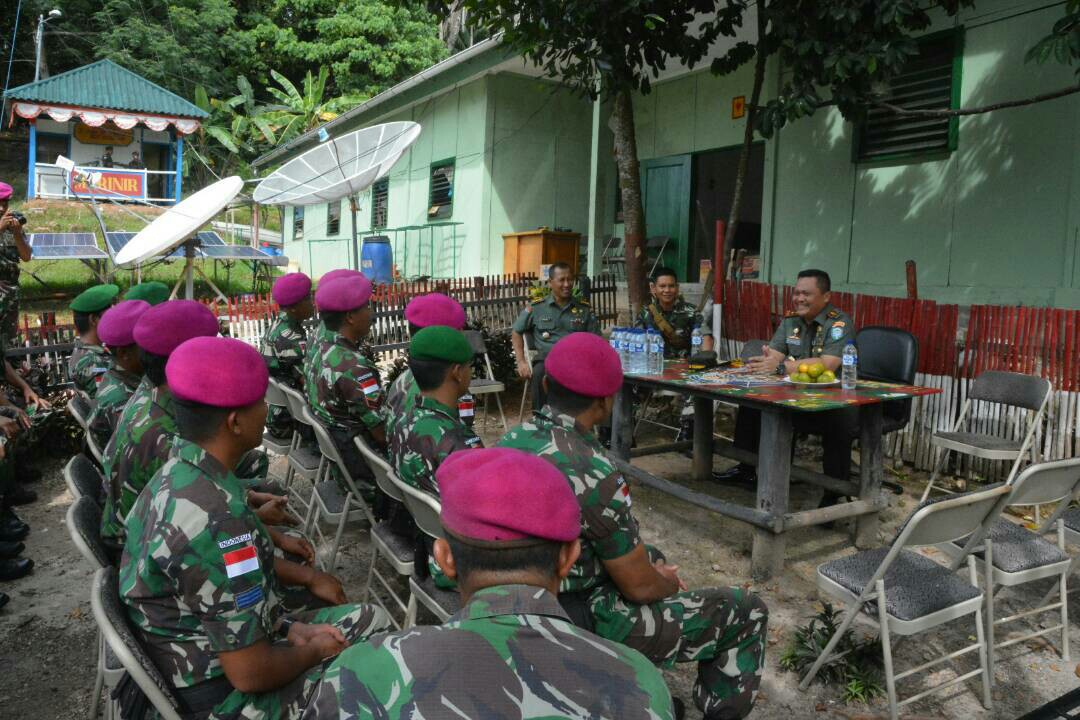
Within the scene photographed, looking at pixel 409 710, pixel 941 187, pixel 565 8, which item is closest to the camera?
pixel 409 710

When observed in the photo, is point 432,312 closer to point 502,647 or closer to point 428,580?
point 428,580

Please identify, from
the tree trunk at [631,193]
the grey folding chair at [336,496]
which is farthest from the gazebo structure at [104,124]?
the grey folding chair at [336,496]

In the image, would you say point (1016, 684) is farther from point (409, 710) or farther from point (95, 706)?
point (95, 706)

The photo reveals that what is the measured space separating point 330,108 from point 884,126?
23.4 m

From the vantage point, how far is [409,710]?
105 cm

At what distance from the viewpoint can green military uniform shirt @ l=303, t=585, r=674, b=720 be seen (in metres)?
1.05

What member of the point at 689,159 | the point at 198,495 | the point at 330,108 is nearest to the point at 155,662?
the point at 198,495

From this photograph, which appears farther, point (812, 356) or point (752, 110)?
point (752, 110)

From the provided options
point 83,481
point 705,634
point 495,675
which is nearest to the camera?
point 495,675

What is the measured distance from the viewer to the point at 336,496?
3.92 metres

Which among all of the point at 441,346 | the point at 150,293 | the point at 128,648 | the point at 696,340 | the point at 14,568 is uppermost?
the point at 150,293

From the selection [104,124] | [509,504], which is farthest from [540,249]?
[104,124]

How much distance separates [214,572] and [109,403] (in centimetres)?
234

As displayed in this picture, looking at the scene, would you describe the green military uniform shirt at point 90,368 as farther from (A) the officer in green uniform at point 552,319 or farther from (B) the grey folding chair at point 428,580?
(A) the officer in green uniform at point 552,319
